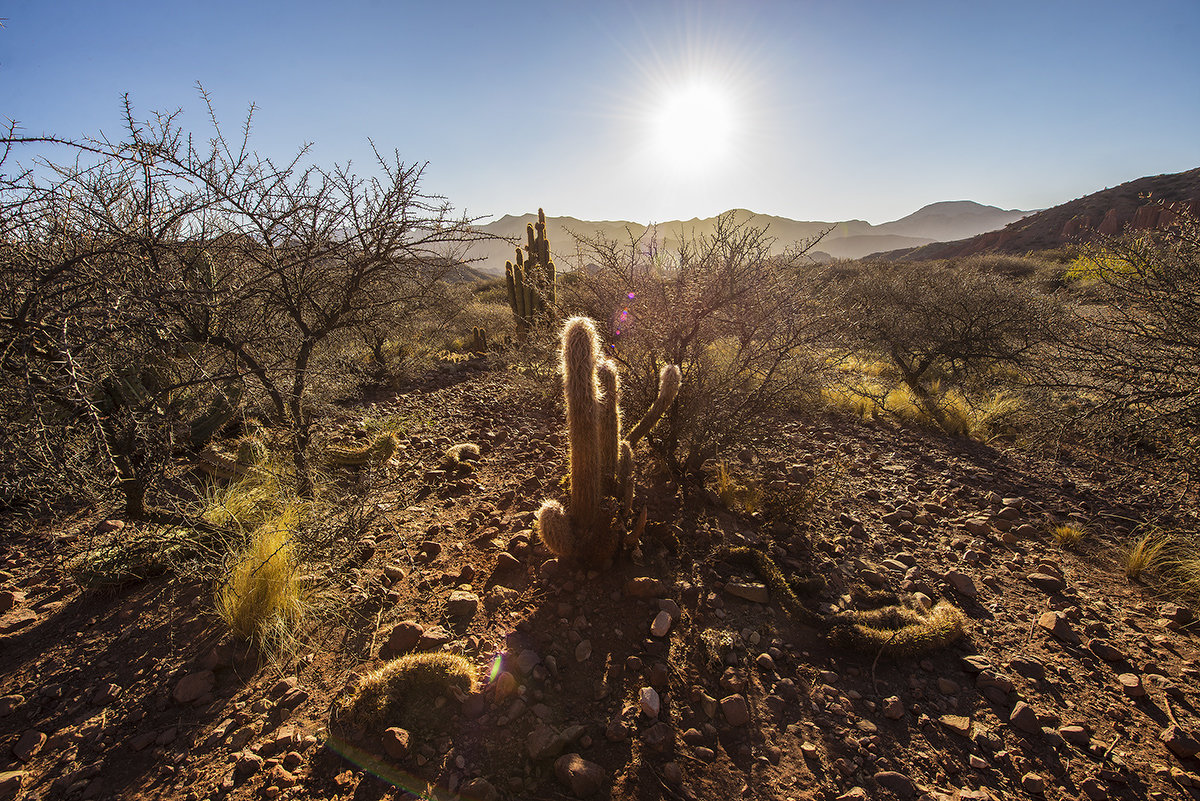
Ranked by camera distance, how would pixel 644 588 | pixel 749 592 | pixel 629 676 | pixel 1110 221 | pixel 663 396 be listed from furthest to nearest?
pixel 1110 221 → pixel 663 396 → pixel 749 592 → pixel 644 588 → pixel 629 676

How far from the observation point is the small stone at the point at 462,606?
2824 millimetres

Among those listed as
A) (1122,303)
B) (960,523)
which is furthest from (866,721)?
(1122,303)

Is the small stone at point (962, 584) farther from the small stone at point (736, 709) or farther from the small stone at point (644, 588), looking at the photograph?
the small stone at point (644, 588)

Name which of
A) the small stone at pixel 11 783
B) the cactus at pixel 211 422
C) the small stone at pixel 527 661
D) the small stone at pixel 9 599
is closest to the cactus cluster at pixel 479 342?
the cactus at pixel 211 422

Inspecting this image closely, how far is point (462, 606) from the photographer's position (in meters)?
2.85

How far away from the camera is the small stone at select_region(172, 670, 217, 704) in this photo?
2.20 m

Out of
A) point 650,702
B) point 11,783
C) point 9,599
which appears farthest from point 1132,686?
point 9,599

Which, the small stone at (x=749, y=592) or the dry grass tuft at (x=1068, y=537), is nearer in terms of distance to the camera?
the small stone at (x=749, y=592)

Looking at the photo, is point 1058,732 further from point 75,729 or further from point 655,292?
point 75,729

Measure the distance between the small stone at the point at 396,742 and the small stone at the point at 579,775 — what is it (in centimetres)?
68

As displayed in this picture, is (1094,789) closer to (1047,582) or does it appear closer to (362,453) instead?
(1047,582)

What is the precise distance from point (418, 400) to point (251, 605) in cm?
495

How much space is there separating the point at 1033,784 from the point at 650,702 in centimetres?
173

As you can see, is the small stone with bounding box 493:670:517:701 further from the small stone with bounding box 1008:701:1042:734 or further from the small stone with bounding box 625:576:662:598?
the small stone with bounding box 1008:701:1042:734
